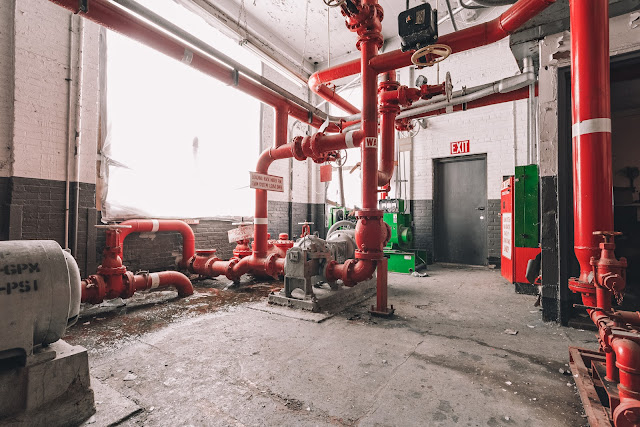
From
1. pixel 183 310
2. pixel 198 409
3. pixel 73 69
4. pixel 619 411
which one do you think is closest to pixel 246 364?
pixel 198 409

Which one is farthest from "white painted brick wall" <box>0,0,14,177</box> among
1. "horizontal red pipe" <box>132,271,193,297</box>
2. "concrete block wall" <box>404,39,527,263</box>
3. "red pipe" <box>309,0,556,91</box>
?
"concrete block wall" <box>404,39,527,263</box>

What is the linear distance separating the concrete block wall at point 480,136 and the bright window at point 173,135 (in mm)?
4008

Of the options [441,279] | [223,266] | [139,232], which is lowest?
[441,279]

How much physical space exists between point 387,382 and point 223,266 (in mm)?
3191

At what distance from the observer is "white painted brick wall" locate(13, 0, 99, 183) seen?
11.0 feet

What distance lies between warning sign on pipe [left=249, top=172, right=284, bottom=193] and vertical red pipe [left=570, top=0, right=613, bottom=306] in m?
3.38

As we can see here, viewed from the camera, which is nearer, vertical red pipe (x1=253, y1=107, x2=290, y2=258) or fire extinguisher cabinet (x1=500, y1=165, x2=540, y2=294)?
fire extinguisher cabinet (x1=500, y1=165, x2=540, y2=294)

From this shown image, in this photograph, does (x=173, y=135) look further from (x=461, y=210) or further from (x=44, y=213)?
(x=461, y=210)

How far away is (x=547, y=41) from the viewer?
9.71 feet

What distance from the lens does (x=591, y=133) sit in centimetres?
176

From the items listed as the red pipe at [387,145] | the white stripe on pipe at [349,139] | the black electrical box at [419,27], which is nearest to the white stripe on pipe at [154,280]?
the white stripe on pipe at [349,139]

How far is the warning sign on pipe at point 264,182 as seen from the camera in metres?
4.18

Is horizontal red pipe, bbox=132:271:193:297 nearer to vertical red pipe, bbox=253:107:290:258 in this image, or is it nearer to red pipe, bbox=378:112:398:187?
vertical red pipe, bbox=253:107:290:258

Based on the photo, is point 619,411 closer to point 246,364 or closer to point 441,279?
point 246,364
